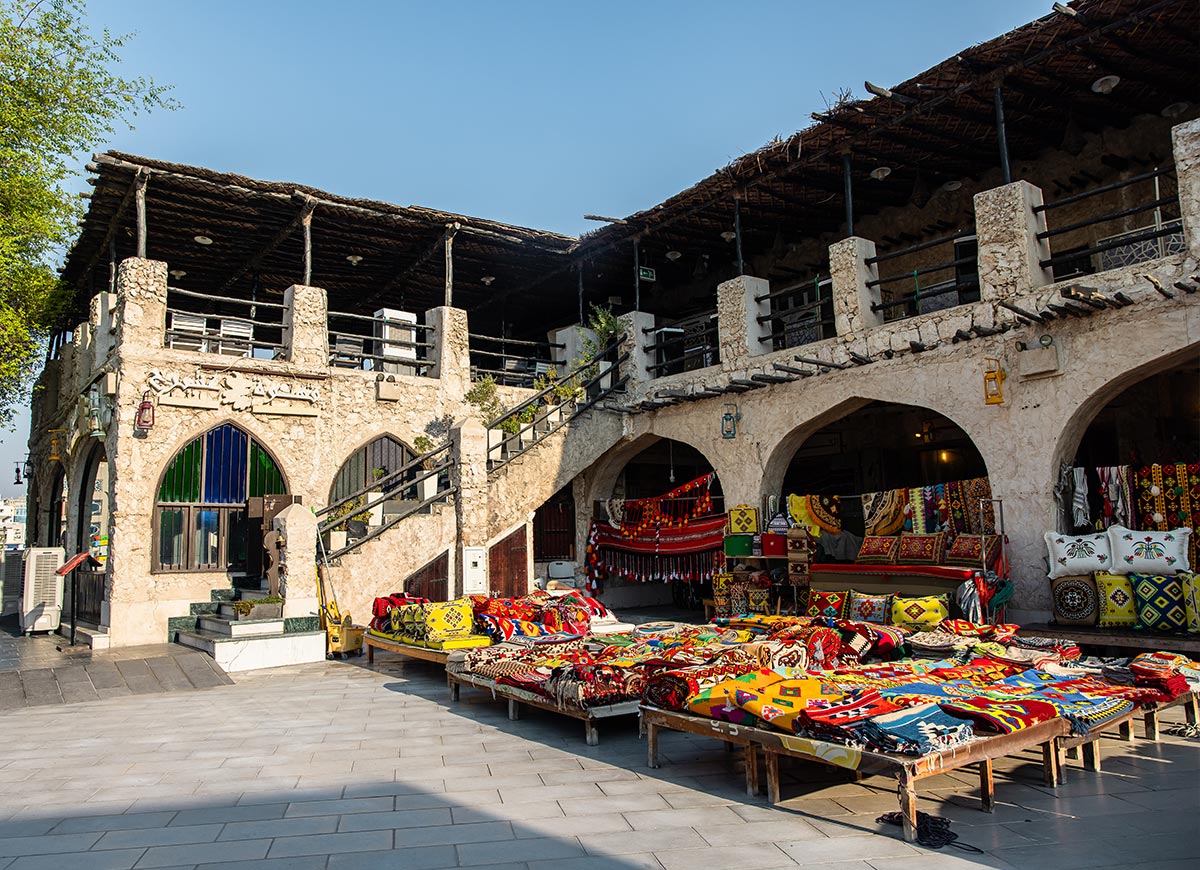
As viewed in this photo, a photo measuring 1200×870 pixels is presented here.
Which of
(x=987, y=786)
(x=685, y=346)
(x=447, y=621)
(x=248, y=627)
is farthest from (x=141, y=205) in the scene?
(x=987, y=786)

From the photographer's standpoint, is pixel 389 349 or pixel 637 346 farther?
pixel 389 349

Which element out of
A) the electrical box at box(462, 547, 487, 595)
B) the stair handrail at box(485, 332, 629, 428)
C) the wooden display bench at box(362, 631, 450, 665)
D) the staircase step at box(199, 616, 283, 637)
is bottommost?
the wooden display bench at box(362, 631, 450, 665)

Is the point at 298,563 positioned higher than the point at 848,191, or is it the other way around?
the point at 848,191

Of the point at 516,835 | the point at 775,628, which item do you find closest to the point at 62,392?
the point at 775,628

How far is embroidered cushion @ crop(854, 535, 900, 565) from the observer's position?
36.6ft

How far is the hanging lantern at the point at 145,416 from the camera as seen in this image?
41.5ft

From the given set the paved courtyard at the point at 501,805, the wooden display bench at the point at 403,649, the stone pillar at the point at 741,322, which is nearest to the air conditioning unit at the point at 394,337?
the stone pillar at the point at 741,322

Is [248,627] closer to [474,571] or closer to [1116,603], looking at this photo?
[474,571]

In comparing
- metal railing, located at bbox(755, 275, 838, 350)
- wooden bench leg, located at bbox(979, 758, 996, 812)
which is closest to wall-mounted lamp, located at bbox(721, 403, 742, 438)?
metal railing, located at bbox(755, 275, 838, 350)

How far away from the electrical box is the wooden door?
3.03ft

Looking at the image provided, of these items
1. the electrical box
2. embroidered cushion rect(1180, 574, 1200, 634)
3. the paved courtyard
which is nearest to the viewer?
the paved courtyard

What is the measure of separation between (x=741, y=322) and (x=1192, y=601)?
719 cm

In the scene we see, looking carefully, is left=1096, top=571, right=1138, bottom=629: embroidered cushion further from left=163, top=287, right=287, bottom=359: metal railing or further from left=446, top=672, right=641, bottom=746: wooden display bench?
left=163, top=287, right=287, bottom=359: metal railing

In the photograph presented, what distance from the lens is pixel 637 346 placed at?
617 inches
